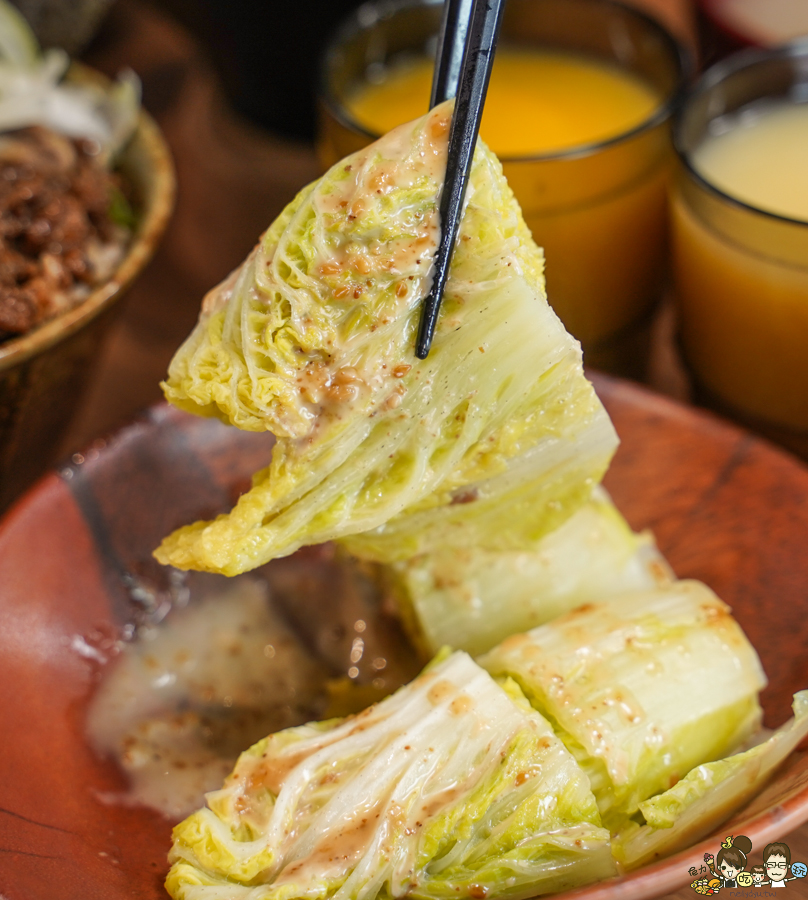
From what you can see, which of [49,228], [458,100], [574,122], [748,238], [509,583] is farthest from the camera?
[574,122]

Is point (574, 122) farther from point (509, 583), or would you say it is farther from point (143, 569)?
point (143, 569)

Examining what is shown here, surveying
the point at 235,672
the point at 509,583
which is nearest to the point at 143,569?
the point at 235,672

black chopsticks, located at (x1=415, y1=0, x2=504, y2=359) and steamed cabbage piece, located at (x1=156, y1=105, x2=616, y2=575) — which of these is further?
steamed cabbage piece, located at (x1=156, y1=105, x2=616, y2=575)

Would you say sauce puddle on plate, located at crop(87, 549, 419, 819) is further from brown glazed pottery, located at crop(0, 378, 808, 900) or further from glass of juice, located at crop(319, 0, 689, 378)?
glass of juice, located at crop(319, 0, 689, 378)

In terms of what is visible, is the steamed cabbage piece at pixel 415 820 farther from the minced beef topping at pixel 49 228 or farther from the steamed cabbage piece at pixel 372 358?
the minced beef topping at pixel 49 228

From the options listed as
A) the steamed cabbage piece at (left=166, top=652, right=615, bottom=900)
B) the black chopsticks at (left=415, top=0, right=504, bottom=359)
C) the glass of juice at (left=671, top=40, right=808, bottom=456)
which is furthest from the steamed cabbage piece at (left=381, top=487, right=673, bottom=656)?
the glass of juice at (left=671, top=40, right=808, bottom=456)

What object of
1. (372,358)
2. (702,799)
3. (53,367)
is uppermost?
(372,358)
